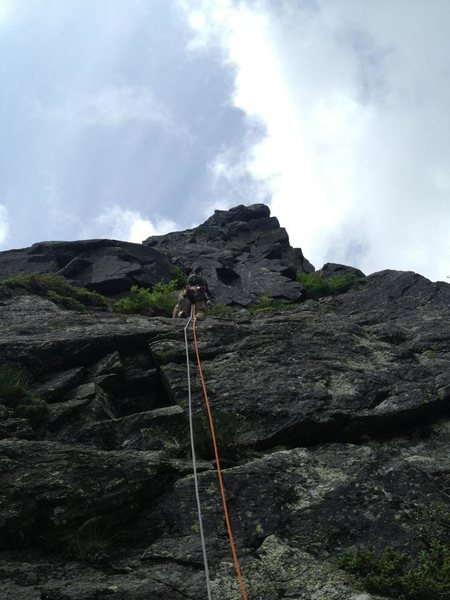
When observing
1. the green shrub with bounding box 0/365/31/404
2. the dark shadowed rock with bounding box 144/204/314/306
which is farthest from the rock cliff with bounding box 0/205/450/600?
the dark shadowed rock with bounding box 144/204/314/306

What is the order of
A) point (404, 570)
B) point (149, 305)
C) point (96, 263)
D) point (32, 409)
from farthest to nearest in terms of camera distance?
point (96, 263)
point (149, 305)
point (32, 409)
point (404, 570)

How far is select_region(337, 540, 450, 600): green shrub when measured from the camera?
620 cm

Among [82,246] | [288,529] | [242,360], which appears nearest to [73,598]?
[288,529]

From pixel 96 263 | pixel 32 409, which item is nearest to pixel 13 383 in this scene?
pixel 32 409

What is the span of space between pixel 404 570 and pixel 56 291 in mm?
15190

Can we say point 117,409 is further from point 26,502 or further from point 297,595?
point 297,595

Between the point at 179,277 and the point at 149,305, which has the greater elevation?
the point at 179,277

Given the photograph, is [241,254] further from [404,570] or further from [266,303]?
[404,570]

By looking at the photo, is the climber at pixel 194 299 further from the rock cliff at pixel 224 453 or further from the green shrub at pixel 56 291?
the green shrub at pixel 56 291

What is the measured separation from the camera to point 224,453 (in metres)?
8.80

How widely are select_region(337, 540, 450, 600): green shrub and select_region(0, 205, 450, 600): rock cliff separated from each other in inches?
3.6

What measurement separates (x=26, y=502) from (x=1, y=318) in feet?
26.8

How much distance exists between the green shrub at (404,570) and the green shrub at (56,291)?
1325 centimetres

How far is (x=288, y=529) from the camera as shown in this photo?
729cm
